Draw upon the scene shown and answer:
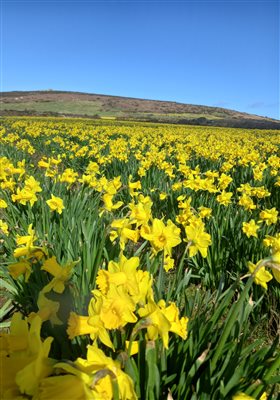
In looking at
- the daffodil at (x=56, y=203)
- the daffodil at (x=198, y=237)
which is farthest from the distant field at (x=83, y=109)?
the daffodil at (x=198, y=237)

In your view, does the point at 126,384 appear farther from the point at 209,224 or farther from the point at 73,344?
the point at 209,224

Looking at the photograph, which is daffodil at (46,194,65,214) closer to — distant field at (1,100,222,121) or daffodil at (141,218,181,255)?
daffodil at (141,218,181,255)

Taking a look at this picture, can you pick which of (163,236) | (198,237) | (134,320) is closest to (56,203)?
(198,237)

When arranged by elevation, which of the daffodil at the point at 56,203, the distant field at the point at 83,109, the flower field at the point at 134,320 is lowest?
the flower field at the point at 134,320

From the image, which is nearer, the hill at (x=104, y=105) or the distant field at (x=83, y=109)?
the distant field at (x=83, y=109)

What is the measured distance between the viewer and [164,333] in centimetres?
125

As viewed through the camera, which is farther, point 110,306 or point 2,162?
point 2,162

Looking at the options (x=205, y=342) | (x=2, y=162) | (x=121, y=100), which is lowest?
(x=205, y=342)

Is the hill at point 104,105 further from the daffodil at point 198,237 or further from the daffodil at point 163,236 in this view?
the daffodil at point 163,236

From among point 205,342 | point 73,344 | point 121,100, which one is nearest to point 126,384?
point 73,344

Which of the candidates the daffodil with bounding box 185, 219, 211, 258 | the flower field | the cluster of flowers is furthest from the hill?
the cluster of flowers

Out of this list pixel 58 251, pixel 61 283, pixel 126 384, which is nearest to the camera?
pixel 126 384

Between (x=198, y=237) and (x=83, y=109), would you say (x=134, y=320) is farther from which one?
(x=83, y=109)

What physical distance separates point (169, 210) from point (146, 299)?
11.9 feet
